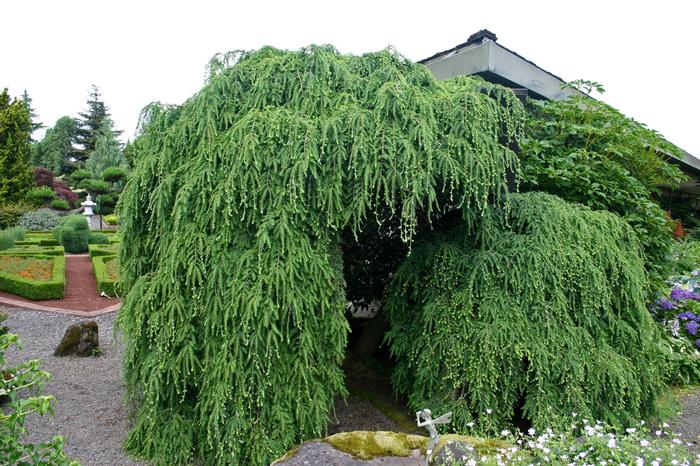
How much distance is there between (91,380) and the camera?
5758 mm

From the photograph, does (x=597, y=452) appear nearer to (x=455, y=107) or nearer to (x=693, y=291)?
(x=455, y=107)

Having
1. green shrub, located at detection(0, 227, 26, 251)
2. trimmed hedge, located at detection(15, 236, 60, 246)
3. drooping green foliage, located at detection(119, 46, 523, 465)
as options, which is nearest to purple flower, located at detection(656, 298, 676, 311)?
drooping green foliage, located at detection(119, 46, 523, 465)

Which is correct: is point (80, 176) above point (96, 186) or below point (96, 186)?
above

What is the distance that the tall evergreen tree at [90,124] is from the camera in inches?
1556

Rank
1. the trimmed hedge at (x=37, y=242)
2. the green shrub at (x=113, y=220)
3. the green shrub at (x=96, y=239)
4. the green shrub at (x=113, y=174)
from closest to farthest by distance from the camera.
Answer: the green shrub at (x=113, y=220) → the trimmed hedge at (x=37, y=242) → the green shrub at (x=96, y=239) → the green shrub at (x=113, y=174)

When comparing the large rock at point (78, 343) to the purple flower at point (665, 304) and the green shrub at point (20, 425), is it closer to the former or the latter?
the green shrub at point (20, 425)

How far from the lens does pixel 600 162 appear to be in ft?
20.0

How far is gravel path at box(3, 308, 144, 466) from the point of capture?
3.99 m

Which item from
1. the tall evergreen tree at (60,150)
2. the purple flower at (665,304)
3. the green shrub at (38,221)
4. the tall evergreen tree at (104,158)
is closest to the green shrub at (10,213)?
the green shrub at (38,221)

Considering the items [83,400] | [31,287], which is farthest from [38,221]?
[83,400]

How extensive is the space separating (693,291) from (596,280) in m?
5.64

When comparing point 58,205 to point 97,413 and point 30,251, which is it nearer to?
point 30,251

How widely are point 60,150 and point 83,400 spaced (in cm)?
4268

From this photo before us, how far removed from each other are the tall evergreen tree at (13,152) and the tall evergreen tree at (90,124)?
1834cm
